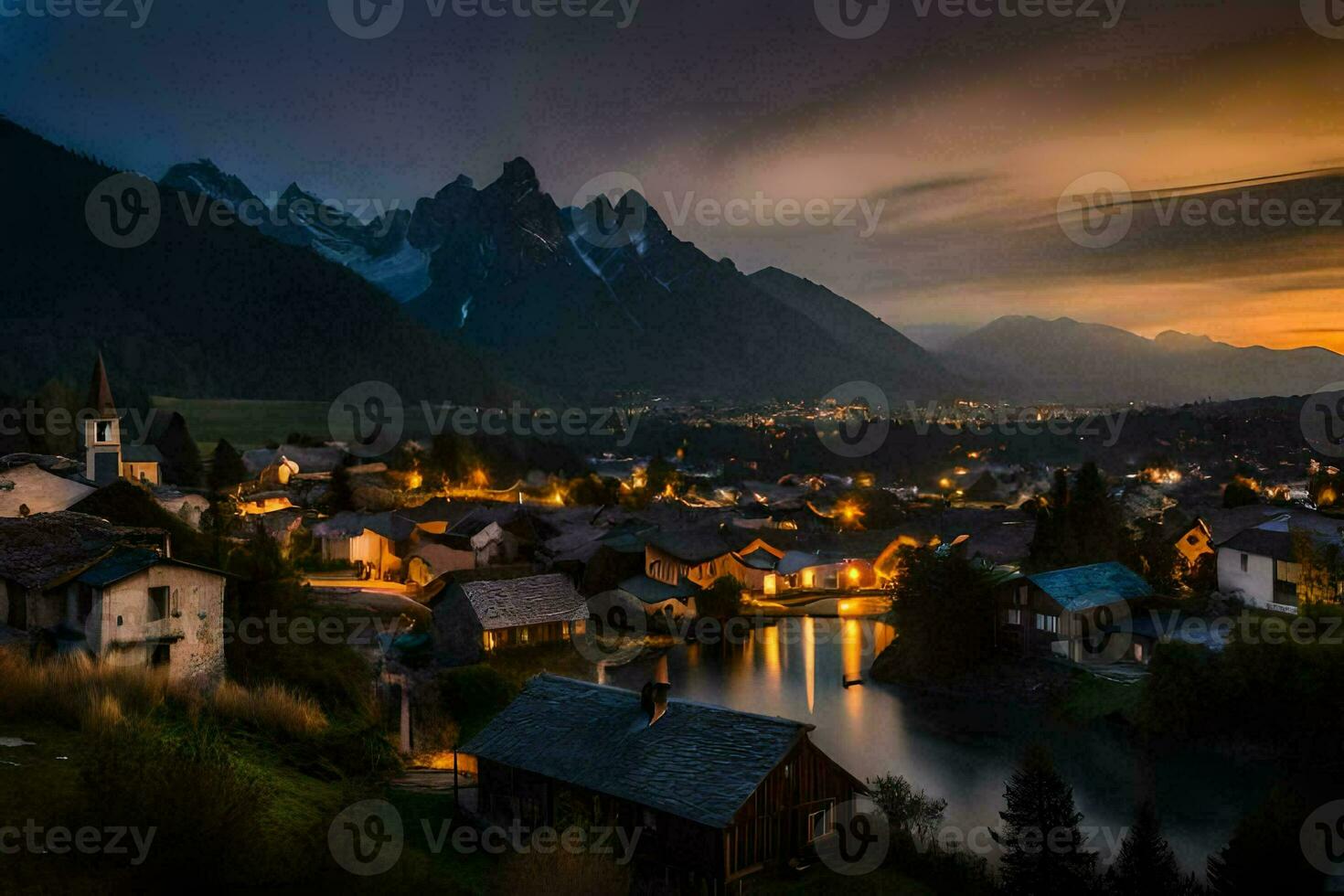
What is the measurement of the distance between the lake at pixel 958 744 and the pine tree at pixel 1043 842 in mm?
2323

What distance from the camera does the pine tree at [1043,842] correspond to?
1659cm

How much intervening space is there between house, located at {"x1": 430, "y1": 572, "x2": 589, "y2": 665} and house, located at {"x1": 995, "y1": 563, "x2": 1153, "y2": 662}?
1490cm

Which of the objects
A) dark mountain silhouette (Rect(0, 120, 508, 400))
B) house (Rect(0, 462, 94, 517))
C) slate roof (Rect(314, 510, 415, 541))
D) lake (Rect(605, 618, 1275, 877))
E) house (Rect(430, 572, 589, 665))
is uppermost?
dark mountain silhouette (Rect(0, 120, 508, 400))

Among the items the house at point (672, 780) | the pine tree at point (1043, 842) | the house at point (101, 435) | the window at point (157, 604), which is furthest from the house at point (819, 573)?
the window at point (157, 604)

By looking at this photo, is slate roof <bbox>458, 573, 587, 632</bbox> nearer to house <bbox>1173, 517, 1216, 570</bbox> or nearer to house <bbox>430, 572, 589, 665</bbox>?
house <bbox>430, 572, 589, 665</bbox>

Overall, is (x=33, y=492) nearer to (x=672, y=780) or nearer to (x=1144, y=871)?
(x=672, y=780)

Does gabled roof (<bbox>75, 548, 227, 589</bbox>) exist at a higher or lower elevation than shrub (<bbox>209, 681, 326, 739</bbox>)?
higher

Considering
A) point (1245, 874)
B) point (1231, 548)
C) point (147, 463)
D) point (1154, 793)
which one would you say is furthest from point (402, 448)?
point (1245, 874)

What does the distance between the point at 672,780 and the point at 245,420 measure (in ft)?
283

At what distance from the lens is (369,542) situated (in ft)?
140

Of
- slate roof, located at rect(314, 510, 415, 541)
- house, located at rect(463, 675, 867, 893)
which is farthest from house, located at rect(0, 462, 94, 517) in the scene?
house, located at rect(463, 675, 867, 893)

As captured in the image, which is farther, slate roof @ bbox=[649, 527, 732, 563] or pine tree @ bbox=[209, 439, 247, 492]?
pine tree @ bbox=[209, 439, 247, 492]

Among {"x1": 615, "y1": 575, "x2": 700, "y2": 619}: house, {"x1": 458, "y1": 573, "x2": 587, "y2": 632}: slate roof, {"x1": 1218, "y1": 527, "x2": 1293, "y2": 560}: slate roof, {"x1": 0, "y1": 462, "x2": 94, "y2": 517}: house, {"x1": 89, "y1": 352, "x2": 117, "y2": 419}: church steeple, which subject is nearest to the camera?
{"x1": 0, "y1": 462, "x2": 94, "y2": 517}: house

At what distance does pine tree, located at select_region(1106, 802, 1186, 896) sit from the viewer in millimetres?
16250
